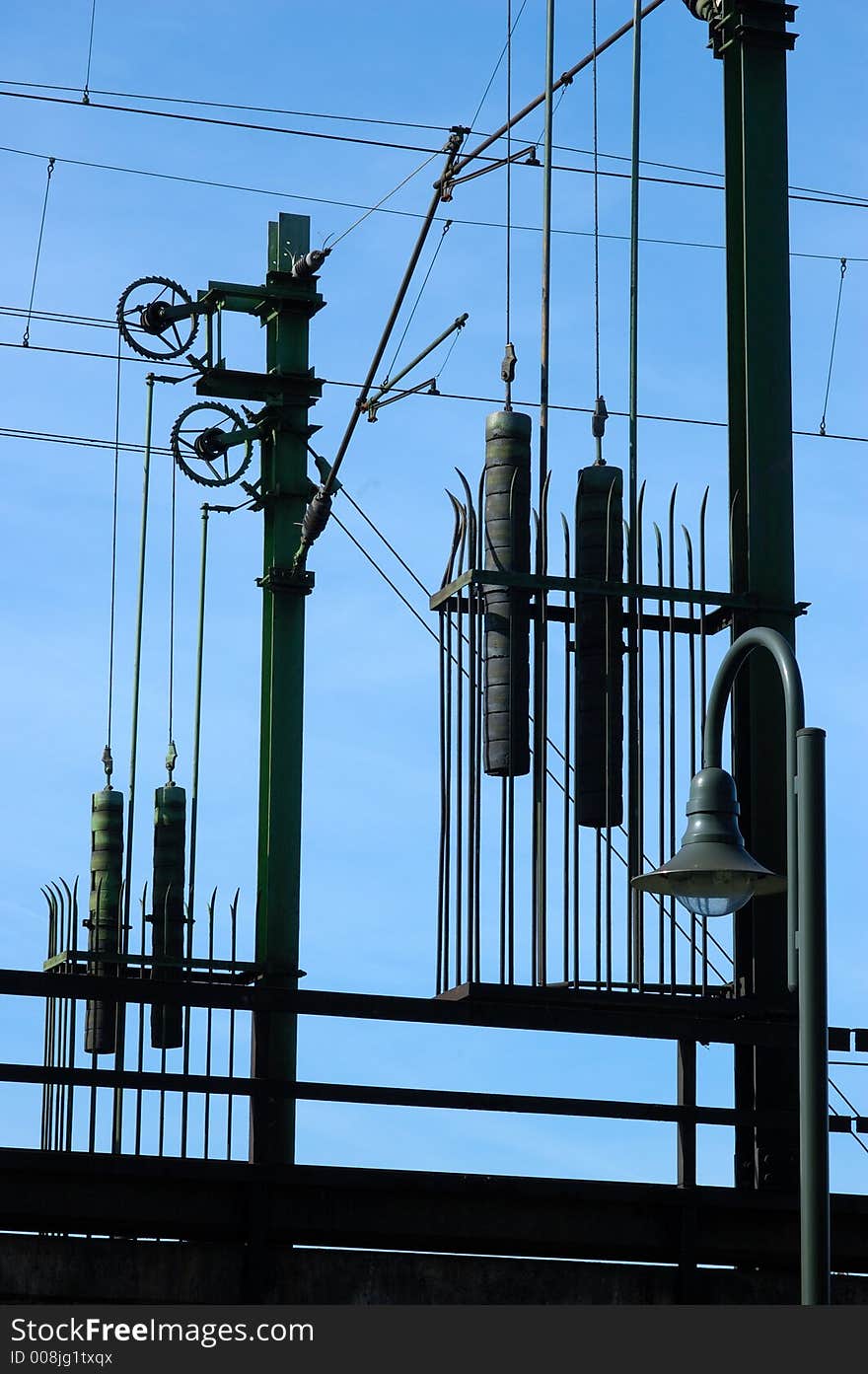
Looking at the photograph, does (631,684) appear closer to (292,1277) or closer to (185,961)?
(292,1277)

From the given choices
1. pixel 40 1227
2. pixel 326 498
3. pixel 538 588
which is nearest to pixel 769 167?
pixel 538 588

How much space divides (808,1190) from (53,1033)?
879 cm

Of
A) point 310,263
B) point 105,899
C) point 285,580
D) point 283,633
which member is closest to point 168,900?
point 105,899

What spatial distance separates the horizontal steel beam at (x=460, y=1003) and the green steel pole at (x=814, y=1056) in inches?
127

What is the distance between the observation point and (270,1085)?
484 inches

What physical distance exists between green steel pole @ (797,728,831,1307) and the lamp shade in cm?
42

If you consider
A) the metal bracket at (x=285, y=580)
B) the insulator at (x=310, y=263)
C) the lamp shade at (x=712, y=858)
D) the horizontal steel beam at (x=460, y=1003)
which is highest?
the insulator at (x=310, y=263)

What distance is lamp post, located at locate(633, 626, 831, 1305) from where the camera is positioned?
8.80 metres

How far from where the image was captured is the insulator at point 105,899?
18.0 meters

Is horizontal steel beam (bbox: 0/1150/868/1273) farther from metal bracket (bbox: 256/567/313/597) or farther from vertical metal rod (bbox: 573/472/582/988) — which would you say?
metal bracket (bbox: 256/567/313/597)

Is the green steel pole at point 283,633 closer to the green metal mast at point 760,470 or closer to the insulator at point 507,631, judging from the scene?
the green metal mast at point 760,470

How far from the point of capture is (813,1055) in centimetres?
880

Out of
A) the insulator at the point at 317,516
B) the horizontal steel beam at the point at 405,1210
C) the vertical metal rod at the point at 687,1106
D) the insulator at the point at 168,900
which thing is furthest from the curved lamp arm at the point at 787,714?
the insulator at the point at 168,900

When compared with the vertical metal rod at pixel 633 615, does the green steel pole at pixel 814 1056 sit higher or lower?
lower
